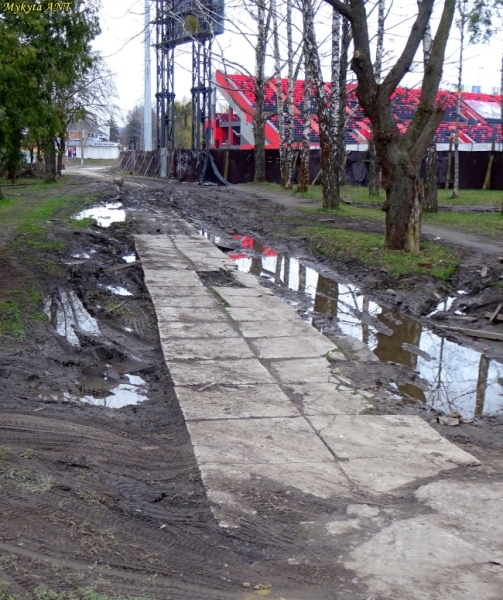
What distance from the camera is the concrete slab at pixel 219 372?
262 inches

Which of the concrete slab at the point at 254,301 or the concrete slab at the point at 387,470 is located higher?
the concrete slab at the point at 254,301

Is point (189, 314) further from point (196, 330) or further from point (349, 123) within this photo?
point (349, 123)

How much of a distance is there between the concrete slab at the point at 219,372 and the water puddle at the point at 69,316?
1737 mm

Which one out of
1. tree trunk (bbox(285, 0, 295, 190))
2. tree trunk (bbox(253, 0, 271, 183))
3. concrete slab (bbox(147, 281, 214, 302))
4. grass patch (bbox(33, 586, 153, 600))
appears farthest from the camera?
tree trunk (bbox(253, 0, 271, 183))

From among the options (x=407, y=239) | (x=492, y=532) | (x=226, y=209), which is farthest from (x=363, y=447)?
(x=226, y=209)

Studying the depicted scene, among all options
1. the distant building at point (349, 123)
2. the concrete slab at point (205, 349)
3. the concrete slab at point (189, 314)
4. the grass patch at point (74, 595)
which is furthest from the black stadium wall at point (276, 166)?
the grass patch at point (74, 595)

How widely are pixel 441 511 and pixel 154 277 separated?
795 cm

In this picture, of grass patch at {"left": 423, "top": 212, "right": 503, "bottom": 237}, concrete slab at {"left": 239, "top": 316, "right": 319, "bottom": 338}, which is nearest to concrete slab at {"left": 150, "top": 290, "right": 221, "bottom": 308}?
concrete slab at {"left": 239, "top": 316, "right": 319, "bottom": 338}

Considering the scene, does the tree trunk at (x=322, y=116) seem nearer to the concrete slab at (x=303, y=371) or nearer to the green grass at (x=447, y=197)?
the green grass at (x=447, y=197)

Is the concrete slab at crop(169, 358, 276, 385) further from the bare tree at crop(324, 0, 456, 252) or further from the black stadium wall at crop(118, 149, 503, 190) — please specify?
the black stadium wall at crop(118, 149, 503, 190)

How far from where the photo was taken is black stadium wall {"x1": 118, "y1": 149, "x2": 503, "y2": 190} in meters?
31.5

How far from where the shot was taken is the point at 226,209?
22953 mm

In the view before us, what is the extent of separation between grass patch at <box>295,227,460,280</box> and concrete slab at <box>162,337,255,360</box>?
15.6 feet

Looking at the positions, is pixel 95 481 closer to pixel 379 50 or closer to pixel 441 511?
pixel 441 511
